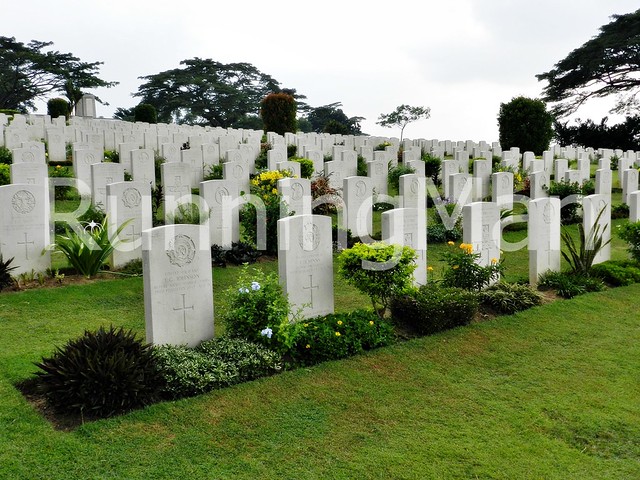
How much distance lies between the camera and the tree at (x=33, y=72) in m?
45.6

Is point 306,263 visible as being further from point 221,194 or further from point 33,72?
point 33,72

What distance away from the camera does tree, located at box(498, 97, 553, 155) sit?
1017 inches

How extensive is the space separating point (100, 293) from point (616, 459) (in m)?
6.26

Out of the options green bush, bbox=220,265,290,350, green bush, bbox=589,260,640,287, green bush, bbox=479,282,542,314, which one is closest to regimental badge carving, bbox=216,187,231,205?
green bush, bbox=220,265,290,350

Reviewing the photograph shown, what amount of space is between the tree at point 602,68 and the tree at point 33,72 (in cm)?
3027

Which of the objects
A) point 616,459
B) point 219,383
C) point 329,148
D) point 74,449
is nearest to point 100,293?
point 219,383

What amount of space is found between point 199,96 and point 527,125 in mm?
33276

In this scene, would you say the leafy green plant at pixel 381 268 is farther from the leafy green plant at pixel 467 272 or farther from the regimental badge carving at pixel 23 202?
the regimental badge carving at pixel 23 202

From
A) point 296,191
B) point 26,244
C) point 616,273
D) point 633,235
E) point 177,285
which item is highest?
point 296,191

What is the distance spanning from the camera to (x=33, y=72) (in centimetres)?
4653

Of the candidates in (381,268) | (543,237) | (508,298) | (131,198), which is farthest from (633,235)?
(131,198)

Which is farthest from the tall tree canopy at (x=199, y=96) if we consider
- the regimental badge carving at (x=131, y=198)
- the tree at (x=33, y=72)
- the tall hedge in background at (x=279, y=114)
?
the regimental badge carving at (x=131, y=198)

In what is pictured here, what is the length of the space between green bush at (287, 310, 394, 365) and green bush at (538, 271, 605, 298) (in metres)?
3.23

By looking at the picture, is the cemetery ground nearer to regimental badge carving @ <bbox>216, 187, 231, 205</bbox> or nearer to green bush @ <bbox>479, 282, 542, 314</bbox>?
green bush @ <bbox>479, 282, 542, 314</bbox>
